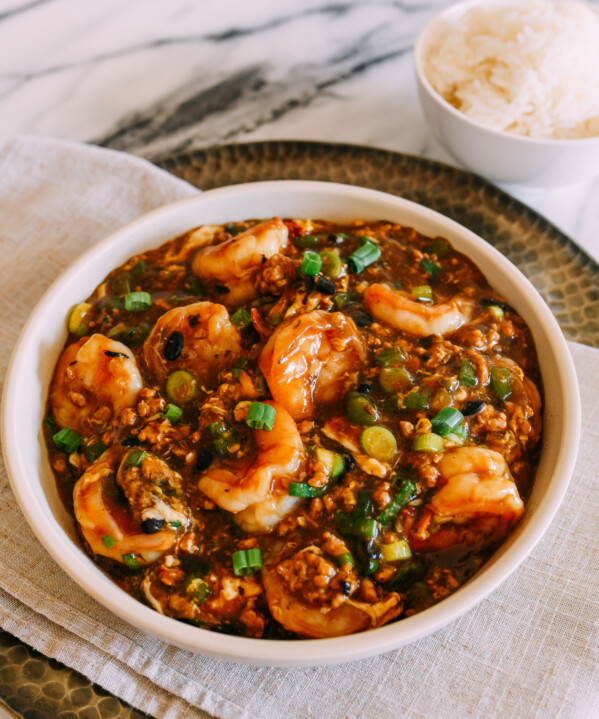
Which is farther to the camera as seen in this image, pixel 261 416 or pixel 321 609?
pixel 261 416

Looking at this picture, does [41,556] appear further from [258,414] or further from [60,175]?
[60,175]

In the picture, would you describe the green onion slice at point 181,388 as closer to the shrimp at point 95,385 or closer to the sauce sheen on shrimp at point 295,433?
the sauce sheen on shrimp at point 295,433

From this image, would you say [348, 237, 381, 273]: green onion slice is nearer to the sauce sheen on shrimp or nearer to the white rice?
the sauce sheen on shrimp

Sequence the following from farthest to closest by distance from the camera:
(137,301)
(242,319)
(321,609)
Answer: (137,301), (242,319), (321,609)

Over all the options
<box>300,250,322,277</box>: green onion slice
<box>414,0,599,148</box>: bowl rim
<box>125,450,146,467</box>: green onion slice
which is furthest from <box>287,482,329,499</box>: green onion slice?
<box>414,0,599,148</box>: bowl rim

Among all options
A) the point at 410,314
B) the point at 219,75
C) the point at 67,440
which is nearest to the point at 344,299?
the point at 410,314

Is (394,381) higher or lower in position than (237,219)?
lower

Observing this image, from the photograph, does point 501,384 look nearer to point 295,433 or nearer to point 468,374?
point 468,374
